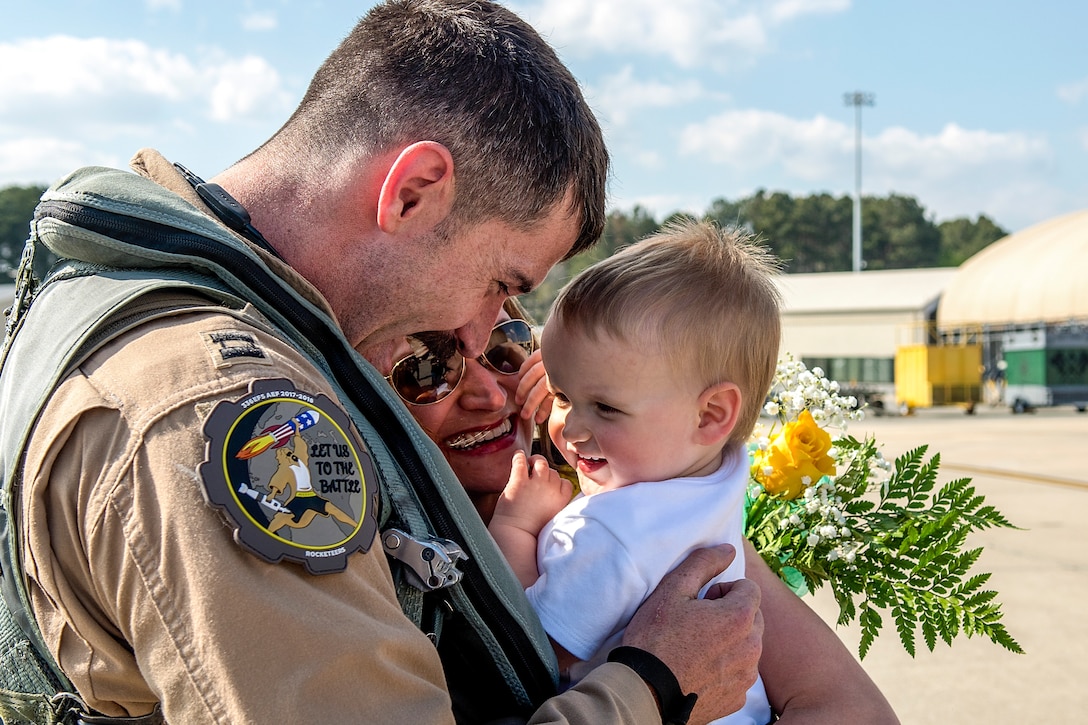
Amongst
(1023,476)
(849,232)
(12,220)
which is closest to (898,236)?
(849,232)

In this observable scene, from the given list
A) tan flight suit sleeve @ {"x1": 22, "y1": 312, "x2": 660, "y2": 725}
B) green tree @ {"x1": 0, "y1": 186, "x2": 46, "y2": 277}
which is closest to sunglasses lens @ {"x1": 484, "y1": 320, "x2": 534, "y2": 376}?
tan flight suit sleeve @ {"x1": 22, "y1": 312, "x2": 660, "y2": 725}

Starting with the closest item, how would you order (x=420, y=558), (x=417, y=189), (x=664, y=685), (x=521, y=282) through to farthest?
(x=420, y=558) < (x=664, y=685) < (x=417, y=189) < (x=521, y=282)

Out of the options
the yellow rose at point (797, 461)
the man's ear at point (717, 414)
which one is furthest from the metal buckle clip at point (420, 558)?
the yellow rose at point (797, 461)

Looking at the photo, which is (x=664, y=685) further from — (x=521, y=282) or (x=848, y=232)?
(x=848, y=232)

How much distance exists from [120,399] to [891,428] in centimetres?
2289

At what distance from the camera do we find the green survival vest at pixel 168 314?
1300 millimetres

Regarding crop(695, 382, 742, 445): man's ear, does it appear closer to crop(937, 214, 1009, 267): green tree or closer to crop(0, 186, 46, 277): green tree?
crop(0, 186, 46, 277): green tree

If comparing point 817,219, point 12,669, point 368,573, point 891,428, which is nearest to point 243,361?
point 368,573

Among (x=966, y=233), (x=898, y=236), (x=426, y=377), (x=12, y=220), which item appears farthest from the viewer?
(x=966, y=233)

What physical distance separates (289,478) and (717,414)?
3.86 feet

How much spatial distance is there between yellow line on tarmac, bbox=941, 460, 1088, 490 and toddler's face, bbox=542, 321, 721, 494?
1048cm

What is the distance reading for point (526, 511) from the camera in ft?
6.88

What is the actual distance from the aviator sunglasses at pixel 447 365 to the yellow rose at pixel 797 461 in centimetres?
76

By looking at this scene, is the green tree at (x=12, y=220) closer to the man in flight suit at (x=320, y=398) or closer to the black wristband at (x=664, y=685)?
the man in flight suit at (x=320, y=398)
